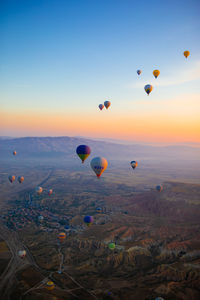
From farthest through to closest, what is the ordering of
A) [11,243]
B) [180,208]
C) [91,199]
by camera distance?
1. [91,199]
2. [180,208]
3. [11,243]

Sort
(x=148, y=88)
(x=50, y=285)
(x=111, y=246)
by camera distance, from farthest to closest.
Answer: (x=148, y=88) → (x=111, y=246) → (x=50, y=285)

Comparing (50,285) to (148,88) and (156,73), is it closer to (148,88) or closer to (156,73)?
(148,88)

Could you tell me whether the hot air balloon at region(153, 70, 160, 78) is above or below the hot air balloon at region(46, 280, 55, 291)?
above

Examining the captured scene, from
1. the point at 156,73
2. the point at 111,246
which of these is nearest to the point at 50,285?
the point at 111,246

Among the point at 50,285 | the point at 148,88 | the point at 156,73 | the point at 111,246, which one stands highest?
the point at 156,73

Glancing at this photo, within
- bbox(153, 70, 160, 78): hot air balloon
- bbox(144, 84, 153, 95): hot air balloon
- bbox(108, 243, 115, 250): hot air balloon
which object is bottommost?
bbox(108, 243, 115, 250): hot air balloon

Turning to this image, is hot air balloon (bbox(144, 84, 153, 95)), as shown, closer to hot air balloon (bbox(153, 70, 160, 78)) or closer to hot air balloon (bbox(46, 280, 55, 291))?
hot air balloon (bbox(153, 70, 160, 78))

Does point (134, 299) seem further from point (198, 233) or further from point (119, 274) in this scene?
point (198, 233)

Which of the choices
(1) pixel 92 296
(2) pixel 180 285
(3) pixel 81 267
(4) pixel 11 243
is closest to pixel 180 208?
(2) pixel 180 285

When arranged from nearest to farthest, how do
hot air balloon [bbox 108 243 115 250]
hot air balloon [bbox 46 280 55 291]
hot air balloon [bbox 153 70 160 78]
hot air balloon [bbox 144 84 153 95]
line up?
1. hot air balloon [bbox 46 280 55 291]
2. hot air balloon [bbox 108 243 115 250]
3. hot air balloon [bbox 153 70 160 78]
4. hot air balloon [bbox 144 84 153 95]

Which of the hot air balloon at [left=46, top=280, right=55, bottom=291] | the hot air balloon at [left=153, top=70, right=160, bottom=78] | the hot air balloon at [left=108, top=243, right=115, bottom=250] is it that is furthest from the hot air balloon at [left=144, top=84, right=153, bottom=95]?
the hot air balloon at [left=46, top=280, right=55, bottom=291]

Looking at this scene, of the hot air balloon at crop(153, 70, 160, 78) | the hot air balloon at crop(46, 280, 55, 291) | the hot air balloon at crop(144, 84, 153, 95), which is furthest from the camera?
the hot air balloon at crop(144, 84, 153, 95)
